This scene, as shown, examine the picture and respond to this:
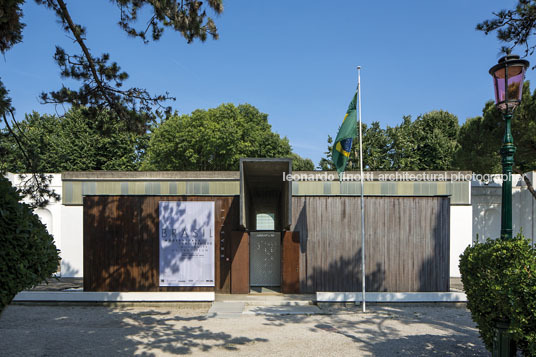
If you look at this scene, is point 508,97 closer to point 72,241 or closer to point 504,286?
point 504,286

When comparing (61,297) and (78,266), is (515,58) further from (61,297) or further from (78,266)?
(78,266)

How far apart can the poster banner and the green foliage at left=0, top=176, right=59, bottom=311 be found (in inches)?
322

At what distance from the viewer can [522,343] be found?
16.9ft

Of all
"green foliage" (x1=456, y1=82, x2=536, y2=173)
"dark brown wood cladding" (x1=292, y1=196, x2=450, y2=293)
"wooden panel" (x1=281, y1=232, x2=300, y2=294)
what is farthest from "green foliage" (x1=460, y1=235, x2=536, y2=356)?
"green foliage" (x1=456, y1=82, x2=536, y2=173)

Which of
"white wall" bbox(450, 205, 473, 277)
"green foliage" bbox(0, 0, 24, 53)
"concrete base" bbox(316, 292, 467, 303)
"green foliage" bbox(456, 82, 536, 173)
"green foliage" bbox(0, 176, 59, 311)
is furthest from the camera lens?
"white wall" bbox(450, 205, 473, 277)

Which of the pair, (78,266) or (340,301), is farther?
(78,266)

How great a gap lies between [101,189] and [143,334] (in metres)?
9.41

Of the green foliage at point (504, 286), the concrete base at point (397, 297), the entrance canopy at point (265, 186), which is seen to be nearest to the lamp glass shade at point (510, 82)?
the green foliage at point (504, 286)

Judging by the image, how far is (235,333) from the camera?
8.60 m

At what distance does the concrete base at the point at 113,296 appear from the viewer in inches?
457

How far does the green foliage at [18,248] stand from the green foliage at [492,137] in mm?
18454

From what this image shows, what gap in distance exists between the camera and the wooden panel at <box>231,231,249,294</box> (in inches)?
505

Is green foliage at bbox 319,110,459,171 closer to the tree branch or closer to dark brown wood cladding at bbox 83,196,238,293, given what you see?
dark brown wood cladding at bbox 83,196,238,293

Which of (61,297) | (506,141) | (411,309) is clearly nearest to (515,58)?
(506,141)
